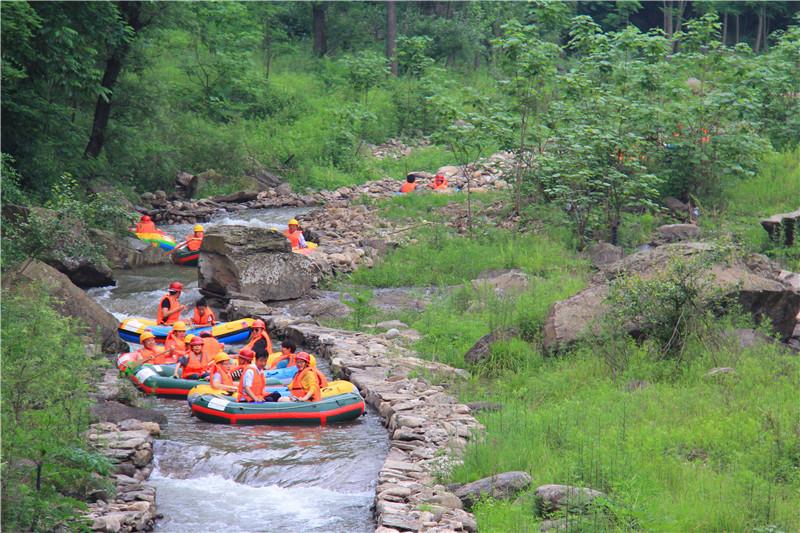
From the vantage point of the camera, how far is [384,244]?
2142cm

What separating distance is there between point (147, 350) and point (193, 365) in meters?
0.96

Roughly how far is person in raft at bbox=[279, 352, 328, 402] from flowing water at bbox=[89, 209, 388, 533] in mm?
405

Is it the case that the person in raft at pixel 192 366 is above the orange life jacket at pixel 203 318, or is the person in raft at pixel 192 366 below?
above

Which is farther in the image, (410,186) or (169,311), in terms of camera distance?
(410,186)

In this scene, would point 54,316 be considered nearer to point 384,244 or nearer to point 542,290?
point 542,290

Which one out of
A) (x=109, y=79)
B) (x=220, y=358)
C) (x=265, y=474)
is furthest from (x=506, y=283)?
(x=109, y=79)

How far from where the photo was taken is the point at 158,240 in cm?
2300

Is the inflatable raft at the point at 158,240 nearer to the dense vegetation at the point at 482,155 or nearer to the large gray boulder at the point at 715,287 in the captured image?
the dense vegetation at the point at 482,155

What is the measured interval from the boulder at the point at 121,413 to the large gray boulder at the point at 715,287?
5072 mm

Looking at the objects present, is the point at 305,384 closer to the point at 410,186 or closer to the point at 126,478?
the point at 126,478

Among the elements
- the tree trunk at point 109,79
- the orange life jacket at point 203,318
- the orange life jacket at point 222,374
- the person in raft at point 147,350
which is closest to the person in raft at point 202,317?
the orange life jacket at point 203,318

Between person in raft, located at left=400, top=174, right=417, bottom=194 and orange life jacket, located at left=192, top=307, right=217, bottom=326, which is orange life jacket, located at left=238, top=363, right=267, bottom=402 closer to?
orange life jacket, located at left=192, top=307, right=217, bottom=326

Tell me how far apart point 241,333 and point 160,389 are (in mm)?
2778

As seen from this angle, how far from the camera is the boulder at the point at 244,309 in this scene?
699 inches
